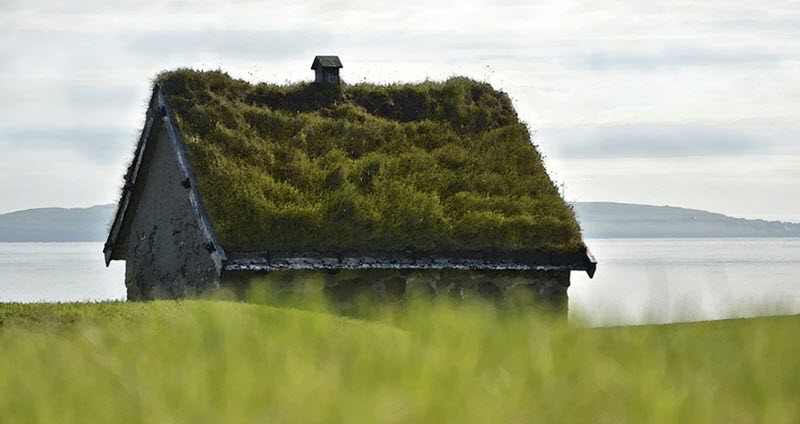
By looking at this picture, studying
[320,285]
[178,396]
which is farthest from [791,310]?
[320,285]

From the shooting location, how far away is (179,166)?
687 inches

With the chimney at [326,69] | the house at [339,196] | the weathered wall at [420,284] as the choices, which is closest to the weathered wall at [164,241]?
the house at [339,196]

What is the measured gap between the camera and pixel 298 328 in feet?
23.6

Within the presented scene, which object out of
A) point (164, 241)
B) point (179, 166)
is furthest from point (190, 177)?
point (164, 241)

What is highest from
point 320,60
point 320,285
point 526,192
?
point 320,60

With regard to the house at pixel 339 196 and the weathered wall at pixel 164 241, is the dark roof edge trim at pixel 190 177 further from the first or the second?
the weathered wall at pixel 164 241

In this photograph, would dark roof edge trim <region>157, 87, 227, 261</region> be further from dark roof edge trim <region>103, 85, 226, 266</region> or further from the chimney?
the chimney

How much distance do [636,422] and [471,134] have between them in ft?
48.0

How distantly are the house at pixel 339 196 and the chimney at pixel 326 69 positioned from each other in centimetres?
8

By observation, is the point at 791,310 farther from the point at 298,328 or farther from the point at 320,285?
the point at 320,285

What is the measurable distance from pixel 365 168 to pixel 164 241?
370 centimetres

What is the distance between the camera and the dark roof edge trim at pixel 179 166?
54.0ft

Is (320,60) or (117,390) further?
(320,60)

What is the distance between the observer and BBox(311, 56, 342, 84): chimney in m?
20.2
